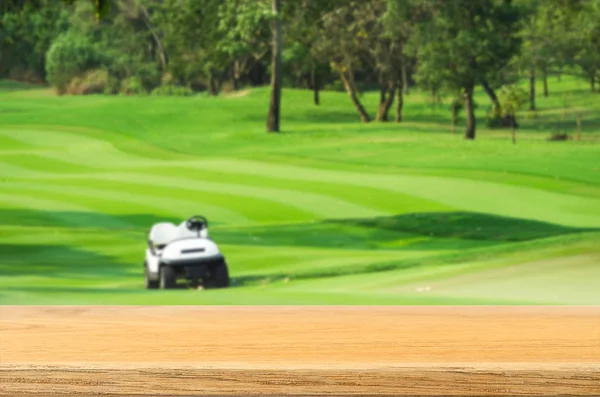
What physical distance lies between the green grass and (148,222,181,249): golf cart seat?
1.67 ft

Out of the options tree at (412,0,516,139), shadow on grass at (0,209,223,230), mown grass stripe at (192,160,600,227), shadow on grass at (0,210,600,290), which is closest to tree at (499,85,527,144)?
tree at (412,0,516,139)

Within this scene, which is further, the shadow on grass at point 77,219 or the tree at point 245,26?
the tree at point 245,26

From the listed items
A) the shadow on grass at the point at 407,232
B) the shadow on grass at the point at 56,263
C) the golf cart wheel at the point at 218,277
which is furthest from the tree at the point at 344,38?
the golf cart wheel at the point at 218,277

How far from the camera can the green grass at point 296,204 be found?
9.18m

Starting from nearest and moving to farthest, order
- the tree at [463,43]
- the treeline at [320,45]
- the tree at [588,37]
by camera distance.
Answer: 1. the tree at [463,43]
2. the treeline at [320,45]
3. the tree at [588,37]

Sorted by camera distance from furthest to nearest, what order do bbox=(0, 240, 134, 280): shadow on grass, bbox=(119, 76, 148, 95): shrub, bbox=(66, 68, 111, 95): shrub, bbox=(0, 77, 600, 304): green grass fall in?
bbox=(119, 76, 148, 95): shrub
bbox=(66, 68, 111, 95): shrub
bbox=(0, 240, 134, 280): shadow on grass
bbox=(0, 77, 600, 304): green grass

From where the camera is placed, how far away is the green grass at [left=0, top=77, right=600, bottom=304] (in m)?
9.18

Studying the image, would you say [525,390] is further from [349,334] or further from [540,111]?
[540,111]

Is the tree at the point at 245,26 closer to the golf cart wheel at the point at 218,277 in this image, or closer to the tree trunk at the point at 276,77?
the tree trunk at the point at 276,77

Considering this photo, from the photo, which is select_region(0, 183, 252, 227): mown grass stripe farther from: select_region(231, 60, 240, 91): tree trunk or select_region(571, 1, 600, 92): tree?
select_region(231, 60, 240, 91): tree trunk

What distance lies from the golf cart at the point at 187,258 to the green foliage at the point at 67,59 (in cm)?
4506

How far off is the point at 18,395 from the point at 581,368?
58cm

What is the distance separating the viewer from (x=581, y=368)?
1341 mm

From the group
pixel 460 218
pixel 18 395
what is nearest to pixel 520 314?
pixel 18 395
